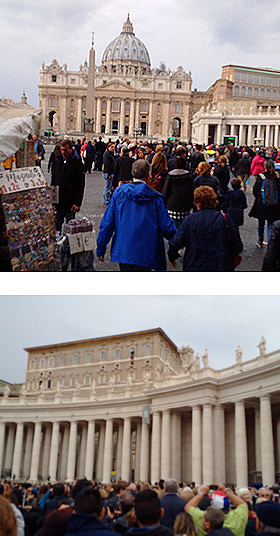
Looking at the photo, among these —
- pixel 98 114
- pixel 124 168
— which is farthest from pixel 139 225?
pixel 98 114

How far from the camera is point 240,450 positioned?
21.0 metres

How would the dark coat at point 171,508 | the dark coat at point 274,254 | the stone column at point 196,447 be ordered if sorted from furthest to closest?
the stone column at point 196,447 < the dark coat at point 274,254 < the dark coat at point 171,508

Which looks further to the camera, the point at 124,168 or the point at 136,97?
the point at 136,97

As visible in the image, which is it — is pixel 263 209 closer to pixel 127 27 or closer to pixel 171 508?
pixel 171 508

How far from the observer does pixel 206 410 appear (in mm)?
23703

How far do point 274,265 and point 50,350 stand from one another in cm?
4547

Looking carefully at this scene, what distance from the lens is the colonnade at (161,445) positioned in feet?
69.9

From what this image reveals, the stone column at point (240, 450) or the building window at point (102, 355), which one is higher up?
the building window at point (102, 355)

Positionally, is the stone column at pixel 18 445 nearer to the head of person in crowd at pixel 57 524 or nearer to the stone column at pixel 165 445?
the stone column at pixel 165 445

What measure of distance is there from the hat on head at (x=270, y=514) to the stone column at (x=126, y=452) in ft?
83.5

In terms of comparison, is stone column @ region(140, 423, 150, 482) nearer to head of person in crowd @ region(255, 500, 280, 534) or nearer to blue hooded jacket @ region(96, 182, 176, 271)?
blue hooded jacket @ region(96, 182, 176, 271)

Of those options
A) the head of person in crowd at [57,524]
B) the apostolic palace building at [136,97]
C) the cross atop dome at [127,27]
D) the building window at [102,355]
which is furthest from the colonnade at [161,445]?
the cross atop dome at [127,27]

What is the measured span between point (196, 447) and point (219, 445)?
1000mm

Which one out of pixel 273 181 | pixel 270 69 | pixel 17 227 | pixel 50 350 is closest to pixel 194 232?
pixel 17 227
